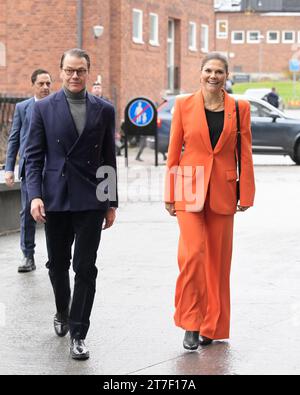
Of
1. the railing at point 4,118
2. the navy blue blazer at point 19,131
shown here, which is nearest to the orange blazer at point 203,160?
the navy blue blazer at point 19,131

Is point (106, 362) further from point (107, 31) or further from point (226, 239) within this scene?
point (107, 31)

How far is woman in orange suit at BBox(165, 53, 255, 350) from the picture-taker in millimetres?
7281

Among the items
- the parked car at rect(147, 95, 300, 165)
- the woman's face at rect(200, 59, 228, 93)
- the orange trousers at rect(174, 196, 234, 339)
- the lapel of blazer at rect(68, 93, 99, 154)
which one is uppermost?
the woman's face at rect(200, 59, 228, 93)

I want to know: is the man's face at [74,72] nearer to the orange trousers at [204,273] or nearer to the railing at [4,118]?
the orange trousers at [204,273]

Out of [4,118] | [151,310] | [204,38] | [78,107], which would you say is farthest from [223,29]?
[78,107]

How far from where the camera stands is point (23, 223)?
10656 mm

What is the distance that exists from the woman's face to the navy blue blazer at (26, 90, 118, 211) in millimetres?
685

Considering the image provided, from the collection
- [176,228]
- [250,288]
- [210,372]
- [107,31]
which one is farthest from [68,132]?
[107,31]

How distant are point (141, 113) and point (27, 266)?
14.3 metres

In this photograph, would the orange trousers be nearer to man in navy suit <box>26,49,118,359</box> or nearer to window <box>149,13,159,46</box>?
man in navy suit <box>26,49,118,359</box>

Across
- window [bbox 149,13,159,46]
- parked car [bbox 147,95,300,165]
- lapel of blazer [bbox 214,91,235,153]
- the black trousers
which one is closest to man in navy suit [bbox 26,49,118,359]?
the black trousers

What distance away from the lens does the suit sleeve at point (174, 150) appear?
734 centimetres

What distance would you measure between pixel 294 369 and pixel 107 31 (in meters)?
31.5

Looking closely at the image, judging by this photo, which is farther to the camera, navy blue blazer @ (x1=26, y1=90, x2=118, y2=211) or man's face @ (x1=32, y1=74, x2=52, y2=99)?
man's face @ (x1=32, y1=74, x2=52, y2=99)
